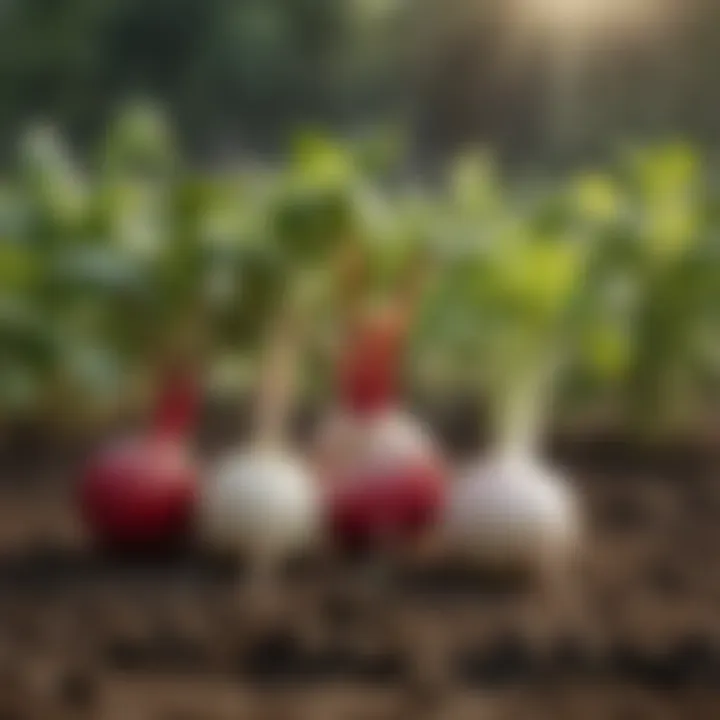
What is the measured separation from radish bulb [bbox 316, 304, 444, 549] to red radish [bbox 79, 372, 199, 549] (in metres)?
0.06

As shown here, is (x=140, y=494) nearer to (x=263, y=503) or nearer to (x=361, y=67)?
(x=263, y=503)

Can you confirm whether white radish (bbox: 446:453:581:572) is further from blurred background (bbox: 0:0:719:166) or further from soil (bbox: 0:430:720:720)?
blurred background (bbox: 0:0:719:166)

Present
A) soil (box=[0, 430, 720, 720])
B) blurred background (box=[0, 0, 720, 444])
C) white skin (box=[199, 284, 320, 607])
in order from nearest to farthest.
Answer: soil (box=[0, 430, 720, 720]), white skin (box=[199, 284, 320, 607]), blurred background (box=[0, 0, 720, 444])

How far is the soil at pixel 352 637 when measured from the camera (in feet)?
1.66

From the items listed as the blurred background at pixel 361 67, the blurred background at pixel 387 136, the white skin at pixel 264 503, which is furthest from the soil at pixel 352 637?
the blurred background at pixel 361 67

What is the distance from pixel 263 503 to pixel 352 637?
99mm

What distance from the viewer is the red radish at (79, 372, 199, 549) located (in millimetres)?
681

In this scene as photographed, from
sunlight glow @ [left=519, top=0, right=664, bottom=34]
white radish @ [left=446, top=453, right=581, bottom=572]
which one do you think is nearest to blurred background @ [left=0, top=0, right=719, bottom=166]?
sunlight glow @ [left=519, top=0, right=664, bottom=34]

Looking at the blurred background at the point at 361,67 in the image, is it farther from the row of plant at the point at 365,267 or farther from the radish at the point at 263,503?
the radish at the point at 263,503

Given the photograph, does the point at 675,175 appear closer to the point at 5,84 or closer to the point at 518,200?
the point at 518,200

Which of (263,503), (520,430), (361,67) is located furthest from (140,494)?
(361,67)

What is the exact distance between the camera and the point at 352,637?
0.57m

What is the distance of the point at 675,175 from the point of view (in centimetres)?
91

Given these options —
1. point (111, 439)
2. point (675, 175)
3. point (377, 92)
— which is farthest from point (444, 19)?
point (111, 439)
